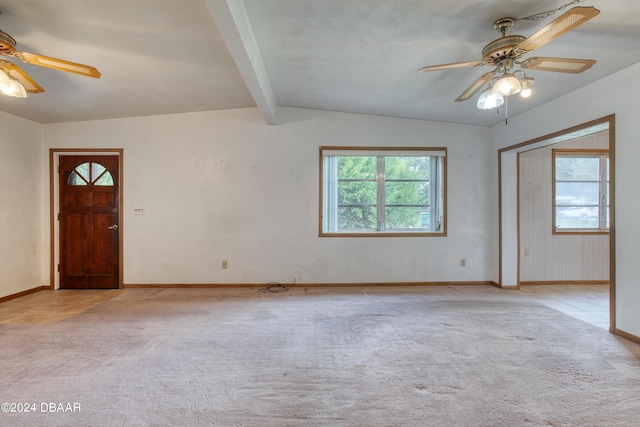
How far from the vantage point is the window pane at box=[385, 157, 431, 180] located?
4.87 metres

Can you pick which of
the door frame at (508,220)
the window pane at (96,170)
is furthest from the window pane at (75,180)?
the door frame at (508,220)

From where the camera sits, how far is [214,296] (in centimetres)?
420

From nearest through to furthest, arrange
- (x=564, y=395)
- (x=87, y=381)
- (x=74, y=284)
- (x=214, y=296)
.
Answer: (x=564, y=395) → (x=87, y=381) → (x=214, y=296) → (x=74, y=284)

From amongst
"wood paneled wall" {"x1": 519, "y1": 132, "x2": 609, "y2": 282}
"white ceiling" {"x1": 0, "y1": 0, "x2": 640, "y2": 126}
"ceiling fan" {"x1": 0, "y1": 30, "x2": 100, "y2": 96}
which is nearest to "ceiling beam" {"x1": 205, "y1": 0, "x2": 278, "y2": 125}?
"white ceiling" {"x1": 0, "y1": 0, "x2": 640, "y2": 126}

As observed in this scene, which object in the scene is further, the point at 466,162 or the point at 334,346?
the point at 466,162

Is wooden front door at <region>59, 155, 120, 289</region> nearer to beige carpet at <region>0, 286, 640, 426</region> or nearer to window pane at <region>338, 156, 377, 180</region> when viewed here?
beige carpet at <region>0, 286, 640, 426</region>

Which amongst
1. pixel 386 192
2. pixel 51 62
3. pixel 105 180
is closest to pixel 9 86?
pixel 51 62

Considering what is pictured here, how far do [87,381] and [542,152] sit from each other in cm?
628

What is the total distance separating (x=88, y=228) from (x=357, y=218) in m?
4.14

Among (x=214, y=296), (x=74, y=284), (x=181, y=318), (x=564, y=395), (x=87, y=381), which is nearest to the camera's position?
(x=564, y=395)

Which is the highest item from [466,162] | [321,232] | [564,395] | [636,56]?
[636,56]

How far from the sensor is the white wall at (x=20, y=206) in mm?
4020

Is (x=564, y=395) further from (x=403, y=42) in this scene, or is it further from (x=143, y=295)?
(x=143, y=295)

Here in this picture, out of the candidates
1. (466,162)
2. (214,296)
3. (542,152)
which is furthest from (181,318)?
(542,152)
